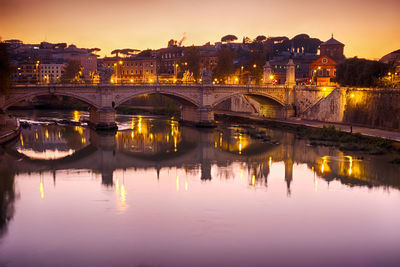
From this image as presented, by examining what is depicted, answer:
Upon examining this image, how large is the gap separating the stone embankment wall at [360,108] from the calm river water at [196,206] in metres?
5.29

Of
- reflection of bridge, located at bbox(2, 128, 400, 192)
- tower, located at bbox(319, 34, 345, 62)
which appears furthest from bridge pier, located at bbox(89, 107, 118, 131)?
tower, located at bbox(319, 34, 345, 62)

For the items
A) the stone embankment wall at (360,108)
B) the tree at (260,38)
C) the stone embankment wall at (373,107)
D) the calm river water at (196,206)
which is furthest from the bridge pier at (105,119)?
the tree at (260,38)

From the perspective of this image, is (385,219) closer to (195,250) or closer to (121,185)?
(195,250)

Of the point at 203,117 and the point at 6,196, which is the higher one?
the point at 203,117

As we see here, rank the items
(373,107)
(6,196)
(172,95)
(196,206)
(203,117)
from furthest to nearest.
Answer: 1. (203,117)
2. (172,95)
3. (373,107)
4. (6,196)
5. (196,206)

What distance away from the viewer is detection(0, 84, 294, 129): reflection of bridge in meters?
27.7

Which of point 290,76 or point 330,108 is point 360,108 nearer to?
point 330,108

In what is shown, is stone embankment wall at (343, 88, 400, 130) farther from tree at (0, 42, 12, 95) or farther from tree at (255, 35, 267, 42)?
tree at (255, 35, 267, 42)

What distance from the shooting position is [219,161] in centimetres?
2105

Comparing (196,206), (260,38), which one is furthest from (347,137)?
(260,38)

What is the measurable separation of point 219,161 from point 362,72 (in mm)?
19851

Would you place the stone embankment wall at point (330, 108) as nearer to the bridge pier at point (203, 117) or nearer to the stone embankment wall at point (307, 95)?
the stone embankment wall at point (307, 95)

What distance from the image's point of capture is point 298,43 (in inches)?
3474

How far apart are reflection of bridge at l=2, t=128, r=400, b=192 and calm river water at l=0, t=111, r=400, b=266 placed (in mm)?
51
